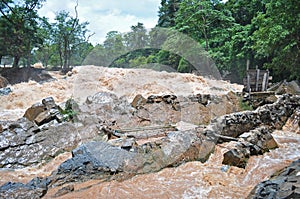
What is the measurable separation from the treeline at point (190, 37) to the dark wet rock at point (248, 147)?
11.1 ft

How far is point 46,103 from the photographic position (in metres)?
7.15

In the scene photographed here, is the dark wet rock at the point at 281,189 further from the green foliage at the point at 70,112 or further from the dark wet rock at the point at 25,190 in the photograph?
the green foliage at the point at 70,112

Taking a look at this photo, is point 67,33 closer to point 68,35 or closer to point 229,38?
point 68,35

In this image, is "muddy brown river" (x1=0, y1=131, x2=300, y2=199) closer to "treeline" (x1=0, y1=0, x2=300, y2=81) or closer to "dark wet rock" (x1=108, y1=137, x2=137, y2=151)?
"dark wet rock" (x1=108, y1=137, x2=137, y2=151)

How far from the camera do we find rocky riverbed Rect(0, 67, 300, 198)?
366 cm

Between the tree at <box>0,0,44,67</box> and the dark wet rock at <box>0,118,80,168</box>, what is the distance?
10.6 metres

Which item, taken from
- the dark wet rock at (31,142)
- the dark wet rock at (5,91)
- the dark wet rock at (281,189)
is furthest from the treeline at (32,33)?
the dark wet rock at (281,189)

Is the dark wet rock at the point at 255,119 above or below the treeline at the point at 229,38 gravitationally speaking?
below

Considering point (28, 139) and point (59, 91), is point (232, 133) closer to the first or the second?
point (28, 139)

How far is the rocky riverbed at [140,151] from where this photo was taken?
3.66 metres

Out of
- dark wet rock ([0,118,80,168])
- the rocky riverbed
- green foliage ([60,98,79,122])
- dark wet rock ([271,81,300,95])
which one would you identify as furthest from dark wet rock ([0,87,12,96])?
dark wet rock ([271,81,300,95])

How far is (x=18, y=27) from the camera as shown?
14172 mm

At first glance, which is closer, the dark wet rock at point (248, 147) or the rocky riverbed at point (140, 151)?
the rocky riverbed at point (140, 151)

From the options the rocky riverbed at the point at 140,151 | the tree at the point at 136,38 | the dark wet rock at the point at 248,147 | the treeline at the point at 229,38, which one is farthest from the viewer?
the treeline at the point at 229,38
